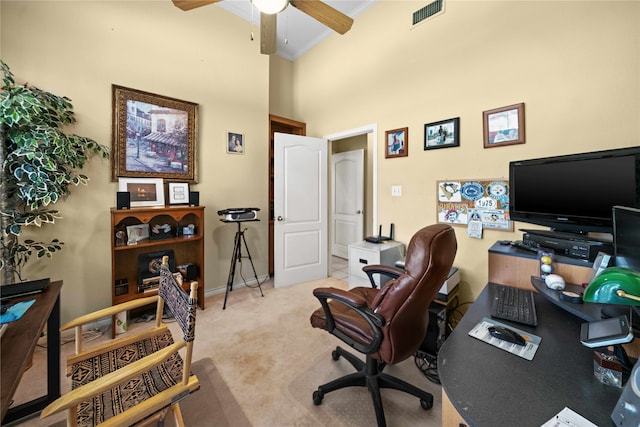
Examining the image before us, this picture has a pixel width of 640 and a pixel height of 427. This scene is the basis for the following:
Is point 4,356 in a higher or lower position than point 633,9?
lower

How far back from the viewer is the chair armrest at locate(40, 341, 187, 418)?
750mm

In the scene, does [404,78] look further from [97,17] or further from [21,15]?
[21,15]

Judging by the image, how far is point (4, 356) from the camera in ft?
2.56

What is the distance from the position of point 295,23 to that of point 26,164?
3.15 metres

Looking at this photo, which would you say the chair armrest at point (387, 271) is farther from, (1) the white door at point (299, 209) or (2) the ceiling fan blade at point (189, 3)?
(2) the ceiling fan blade at point (189, 3)

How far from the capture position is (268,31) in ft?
6.40

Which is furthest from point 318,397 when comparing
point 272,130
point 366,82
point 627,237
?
point 272,130

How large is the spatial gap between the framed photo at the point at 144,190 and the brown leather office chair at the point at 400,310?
2.13 m

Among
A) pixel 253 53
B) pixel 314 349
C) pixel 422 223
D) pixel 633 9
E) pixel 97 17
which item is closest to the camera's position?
pixel 633 9

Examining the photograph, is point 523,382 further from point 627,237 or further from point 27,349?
point 27,349

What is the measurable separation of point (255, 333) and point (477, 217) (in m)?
2.21

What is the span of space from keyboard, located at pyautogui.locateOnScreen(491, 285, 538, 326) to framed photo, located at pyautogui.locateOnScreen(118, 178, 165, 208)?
2931mm

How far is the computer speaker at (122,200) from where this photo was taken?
2203 mm

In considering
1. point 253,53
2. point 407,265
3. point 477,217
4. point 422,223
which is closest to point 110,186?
point 253,53
